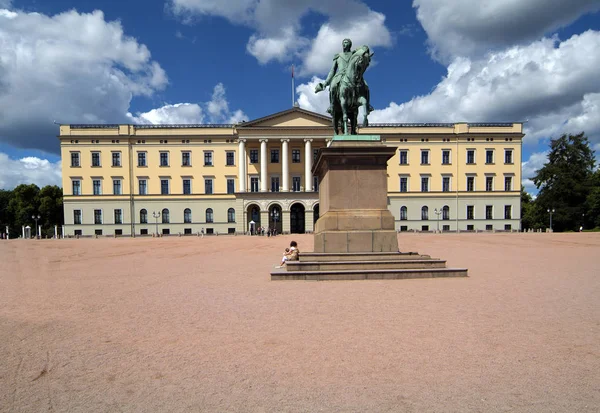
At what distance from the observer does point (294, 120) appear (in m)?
54.2

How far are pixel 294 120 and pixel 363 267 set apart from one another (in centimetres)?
4733

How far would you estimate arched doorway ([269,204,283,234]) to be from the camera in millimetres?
54938

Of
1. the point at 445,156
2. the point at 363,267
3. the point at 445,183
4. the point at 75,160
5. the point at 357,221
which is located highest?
the point at 445,156

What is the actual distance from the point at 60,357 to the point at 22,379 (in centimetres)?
53

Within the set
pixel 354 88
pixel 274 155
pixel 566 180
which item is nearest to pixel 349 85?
pixel 354 88

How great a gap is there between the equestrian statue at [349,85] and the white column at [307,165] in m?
40.9

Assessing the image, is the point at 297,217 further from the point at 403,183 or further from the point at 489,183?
the point at 489,183

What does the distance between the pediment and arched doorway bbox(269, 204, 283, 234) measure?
492 inches

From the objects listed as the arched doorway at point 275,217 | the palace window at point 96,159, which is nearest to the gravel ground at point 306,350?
the arched doorway at point 275,217

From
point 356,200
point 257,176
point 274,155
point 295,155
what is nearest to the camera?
point 356,200

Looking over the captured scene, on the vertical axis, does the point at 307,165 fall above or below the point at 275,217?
above

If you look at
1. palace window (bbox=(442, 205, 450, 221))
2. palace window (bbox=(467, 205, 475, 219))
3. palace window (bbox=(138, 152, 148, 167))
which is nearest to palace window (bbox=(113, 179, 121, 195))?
palace window (bbox=(138, 152, 148, 167))

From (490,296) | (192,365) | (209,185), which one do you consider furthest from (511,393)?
(209,185)

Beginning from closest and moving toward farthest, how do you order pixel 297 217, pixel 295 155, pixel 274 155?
pixel 297 217 < pixel 274 155 < pixel 295 155
